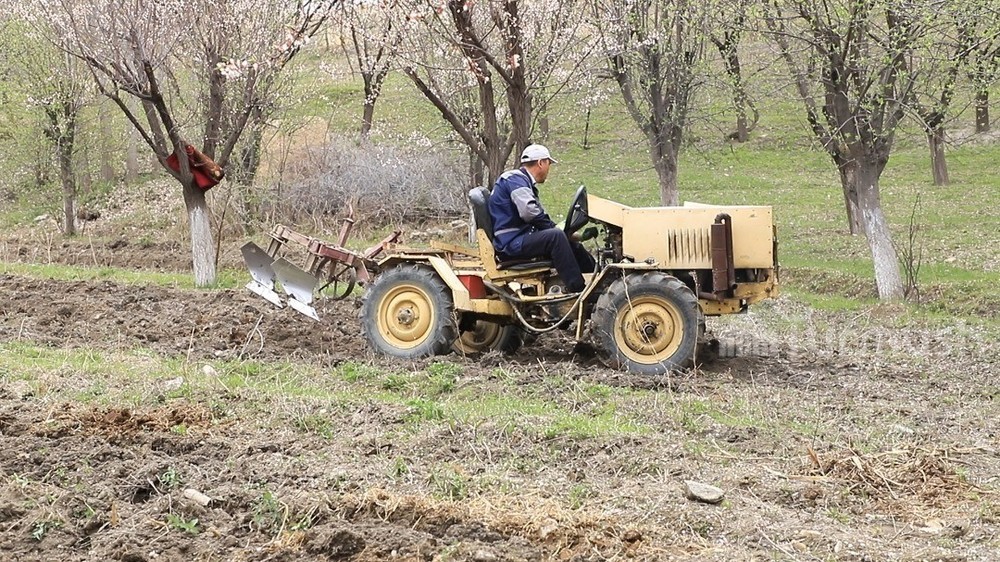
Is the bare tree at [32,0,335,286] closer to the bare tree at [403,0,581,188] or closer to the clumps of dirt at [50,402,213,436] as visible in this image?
the bare tree at [403,0,581,188]

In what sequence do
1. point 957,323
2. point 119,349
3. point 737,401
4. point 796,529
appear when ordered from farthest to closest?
1. point 957,323
2. point 119,349
3. point 737,401
4. point 796,529

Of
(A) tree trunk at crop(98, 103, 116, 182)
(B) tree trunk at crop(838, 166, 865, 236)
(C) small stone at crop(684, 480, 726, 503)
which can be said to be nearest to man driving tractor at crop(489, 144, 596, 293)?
(C) small stone at crop(684, 480, 726, 503)

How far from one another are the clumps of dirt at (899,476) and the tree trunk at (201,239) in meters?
11.9

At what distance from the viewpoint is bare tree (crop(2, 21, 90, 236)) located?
25.0 meters

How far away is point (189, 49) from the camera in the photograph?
17203 mm

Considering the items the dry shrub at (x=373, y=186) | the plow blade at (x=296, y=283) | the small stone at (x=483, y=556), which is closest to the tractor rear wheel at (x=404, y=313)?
the plow blade at (x=296, y=283)

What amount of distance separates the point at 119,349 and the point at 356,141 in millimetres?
18274

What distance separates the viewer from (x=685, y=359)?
31.4ft

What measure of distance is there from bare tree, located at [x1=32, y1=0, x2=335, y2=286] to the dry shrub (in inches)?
273

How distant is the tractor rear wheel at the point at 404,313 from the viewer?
10320mm

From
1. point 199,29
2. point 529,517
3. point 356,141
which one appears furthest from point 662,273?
point 356,141

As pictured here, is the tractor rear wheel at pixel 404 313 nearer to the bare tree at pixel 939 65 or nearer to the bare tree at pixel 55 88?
the bare tree at pixel 939 65

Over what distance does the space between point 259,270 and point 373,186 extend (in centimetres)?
1507

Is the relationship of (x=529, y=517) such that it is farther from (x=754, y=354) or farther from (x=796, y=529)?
(x=754, y=354)
